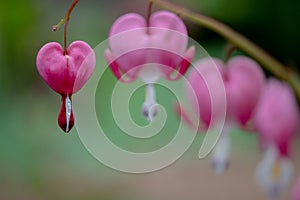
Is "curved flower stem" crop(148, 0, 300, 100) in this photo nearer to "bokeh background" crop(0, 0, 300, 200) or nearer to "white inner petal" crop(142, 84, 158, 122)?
"white inner petal" crop(142, 84, 158, 122)

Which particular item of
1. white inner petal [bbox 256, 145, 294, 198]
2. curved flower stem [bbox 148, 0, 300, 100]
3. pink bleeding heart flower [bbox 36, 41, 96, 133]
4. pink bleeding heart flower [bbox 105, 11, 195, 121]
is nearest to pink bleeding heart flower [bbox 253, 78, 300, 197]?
white inner petal [bbox 256, 145, 294, 198]

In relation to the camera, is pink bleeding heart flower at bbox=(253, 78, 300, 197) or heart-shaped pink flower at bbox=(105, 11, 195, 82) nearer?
heart-shaped pink flower at bbox=(105, 11, 195, 82)

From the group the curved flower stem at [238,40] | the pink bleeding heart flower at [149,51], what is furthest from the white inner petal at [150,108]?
the curved flower stem at [238,40]

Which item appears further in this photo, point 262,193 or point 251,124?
point 262,193

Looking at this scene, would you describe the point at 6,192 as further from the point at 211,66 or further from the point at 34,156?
the point at 211,66

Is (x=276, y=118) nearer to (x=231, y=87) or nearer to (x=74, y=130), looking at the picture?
(x=231, y=87)

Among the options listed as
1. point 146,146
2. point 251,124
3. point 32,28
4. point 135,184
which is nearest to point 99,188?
point 146,146
